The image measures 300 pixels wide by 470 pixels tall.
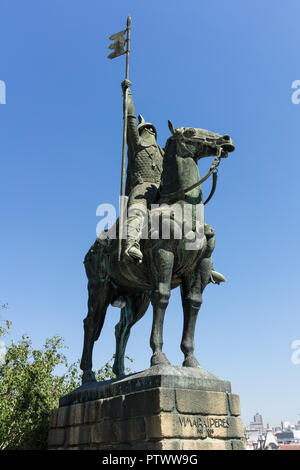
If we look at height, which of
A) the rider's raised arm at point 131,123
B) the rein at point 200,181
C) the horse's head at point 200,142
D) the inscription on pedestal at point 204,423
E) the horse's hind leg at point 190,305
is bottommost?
the inscription on pedestal at point 204,423

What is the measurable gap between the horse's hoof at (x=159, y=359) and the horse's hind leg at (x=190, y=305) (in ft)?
2.05

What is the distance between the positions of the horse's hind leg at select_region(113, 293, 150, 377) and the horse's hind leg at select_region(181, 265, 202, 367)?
58.6 inches

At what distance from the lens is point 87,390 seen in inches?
263

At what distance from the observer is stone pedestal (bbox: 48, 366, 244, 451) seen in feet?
16.3

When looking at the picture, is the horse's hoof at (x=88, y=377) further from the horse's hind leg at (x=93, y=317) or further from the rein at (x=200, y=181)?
the rein at (x=200, y=181)

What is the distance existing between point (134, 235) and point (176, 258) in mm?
700

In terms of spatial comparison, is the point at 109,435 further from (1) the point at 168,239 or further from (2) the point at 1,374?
(2) the point at 1,374

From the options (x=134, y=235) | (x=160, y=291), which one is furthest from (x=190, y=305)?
(x=134, y=235)

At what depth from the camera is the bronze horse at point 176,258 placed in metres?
6.17

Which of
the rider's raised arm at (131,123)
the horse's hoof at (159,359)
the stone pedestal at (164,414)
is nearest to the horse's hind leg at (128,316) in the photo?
the stone pedestal at (164,414)

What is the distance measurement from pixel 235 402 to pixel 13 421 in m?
9.64

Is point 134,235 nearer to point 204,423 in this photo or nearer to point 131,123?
point 131,123

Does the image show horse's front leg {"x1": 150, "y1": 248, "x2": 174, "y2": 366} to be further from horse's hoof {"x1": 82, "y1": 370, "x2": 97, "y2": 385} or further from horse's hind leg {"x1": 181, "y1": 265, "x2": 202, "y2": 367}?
horse's hoof {"x1": 82, "y1": 370, "x2": 97, "y2": 385}
